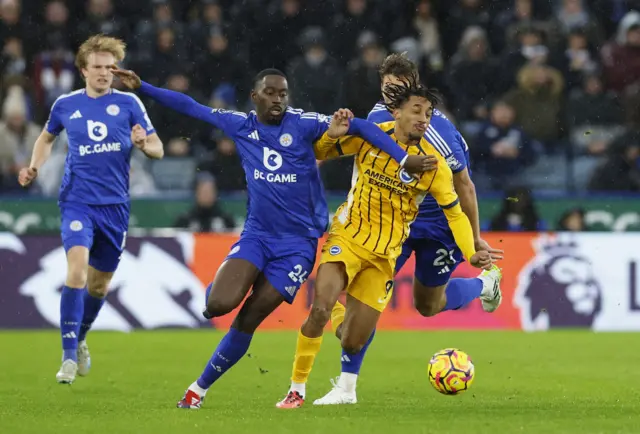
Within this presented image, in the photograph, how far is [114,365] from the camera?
35.8 ft

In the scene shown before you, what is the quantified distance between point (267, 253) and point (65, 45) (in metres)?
9.92

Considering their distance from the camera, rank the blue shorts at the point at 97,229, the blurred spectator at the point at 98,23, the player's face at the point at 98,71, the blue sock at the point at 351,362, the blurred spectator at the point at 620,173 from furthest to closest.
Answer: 1. the blurred spectator at the point at 98,23
2. the blurred spectator at the point at 620,173
3. the player's face at the point at 98,71
4. the blue shorts at the point at 97,229
5. the blue sock at the point at 351,362

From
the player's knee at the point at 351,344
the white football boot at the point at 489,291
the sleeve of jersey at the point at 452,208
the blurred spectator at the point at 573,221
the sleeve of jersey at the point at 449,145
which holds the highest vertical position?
the sleeve of jersey at the point at 449,145

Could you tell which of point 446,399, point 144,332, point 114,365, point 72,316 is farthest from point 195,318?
point 446,399

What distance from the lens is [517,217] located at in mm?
15031

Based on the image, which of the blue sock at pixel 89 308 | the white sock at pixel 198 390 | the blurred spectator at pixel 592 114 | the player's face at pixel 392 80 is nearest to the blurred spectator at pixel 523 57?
the blurred spectator at pixel 592 114

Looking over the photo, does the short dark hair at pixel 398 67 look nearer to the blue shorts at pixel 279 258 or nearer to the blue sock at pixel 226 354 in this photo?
the blue shorts at pixel 279 258

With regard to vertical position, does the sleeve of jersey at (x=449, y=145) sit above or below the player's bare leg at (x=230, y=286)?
above

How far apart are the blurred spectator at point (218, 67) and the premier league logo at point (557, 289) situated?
4509 millimetres

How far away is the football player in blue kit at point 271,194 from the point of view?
792 cm

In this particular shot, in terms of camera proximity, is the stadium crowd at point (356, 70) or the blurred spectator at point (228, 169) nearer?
the blurred spectator at point (228, 169)

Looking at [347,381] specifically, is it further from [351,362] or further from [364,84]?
[364,84]

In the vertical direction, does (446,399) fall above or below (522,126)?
below

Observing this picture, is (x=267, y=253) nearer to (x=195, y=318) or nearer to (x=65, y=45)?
(x=195, y=318)
